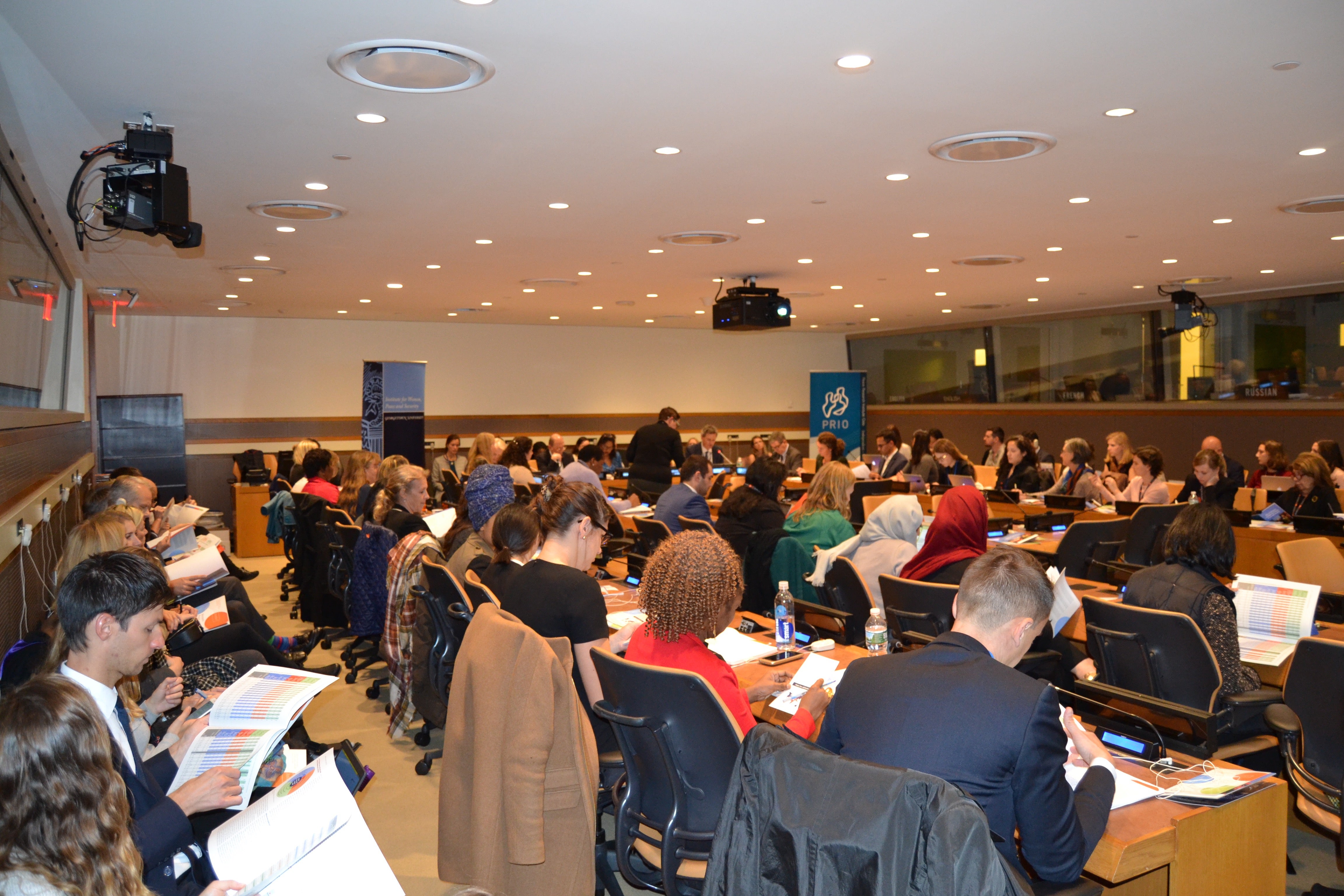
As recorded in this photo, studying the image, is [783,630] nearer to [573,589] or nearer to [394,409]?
[573,589]

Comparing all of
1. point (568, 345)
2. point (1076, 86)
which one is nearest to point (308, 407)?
point (568, 345)

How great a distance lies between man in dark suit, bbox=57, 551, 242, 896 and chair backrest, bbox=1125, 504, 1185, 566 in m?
6.09

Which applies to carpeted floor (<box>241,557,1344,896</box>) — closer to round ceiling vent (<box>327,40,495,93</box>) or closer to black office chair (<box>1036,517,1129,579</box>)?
black office chair (<box>1036,517,1129,579</box>)

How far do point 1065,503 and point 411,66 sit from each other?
6.64 meters

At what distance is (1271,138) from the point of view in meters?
4.64

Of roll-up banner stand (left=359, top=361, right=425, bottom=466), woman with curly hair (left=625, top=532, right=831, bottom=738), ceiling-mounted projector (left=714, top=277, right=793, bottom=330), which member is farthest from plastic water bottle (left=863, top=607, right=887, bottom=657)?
roll-up banner stand (left=359, top=361, right=425, bottom=466)

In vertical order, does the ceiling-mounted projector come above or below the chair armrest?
above

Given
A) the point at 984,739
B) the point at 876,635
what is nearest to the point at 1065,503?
the point at 876,635

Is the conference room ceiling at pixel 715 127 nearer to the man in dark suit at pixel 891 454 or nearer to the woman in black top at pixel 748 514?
the woman in black top at pixel 748 514

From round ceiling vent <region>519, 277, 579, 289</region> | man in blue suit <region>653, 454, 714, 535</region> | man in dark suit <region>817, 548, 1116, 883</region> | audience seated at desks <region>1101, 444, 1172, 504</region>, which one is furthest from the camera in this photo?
round ceiling vent <region>519, 277, 579, 289</region>

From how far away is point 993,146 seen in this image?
15.3 feet

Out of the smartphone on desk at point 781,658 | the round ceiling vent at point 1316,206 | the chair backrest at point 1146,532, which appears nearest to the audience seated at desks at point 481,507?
the smartphone on desk at point 781,658

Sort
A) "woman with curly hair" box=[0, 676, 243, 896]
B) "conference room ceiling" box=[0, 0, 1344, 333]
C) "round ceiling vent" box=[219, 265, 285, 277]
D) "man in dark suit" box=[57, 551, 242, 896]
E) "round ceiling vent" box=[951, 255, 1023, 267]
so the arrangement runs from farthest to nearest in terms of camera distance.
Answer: "round ceiling vent" box=[219, 265, 285, 277]
"round ceiling vent" box=[951, 255, 1023, 267]
"conference room ceiling" box=[0, 0, 1344, 333]
"man in dark suit" box=[57, 551, 242, 896]
"woman with curly hair" box=[0, 676, 243, 896]

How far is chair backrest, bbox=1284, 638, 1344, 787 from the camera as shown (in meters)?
2.90
